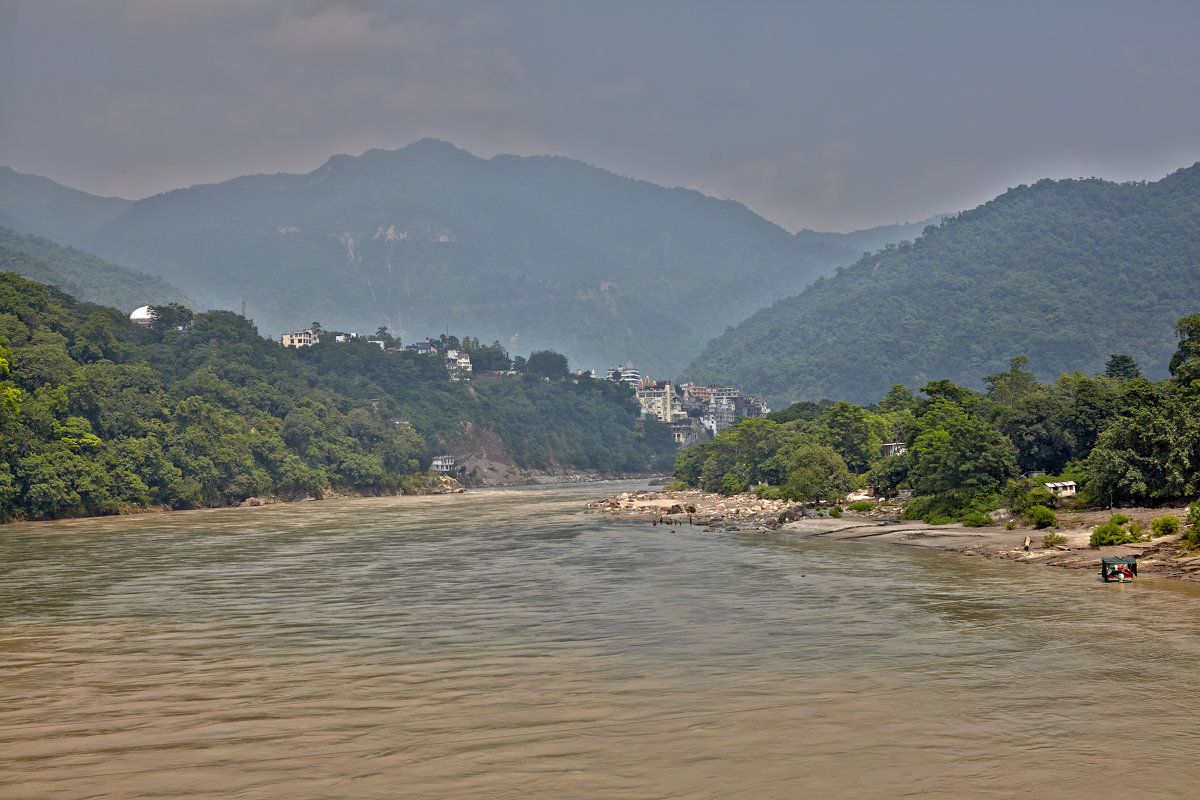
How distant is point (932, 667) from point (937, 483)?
1371 inches

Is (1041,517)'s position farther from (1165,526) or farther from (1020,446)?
(1020,446)

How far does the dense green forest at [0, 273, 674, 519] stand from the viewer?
8038 centimetres

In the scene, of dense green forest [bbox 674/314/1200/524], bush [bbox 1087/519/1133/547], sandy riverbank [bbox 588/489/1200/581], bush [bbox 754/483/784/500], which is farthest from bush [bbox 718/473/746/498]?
bush [bbox 1087/519/1133/547]

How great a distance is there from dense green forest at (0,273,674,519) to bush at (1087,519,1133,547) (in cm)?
7509

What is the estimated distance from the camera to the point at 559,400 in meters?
193

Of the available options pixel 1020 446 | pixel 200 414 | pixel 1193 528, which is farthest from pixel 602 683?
pixel 200 414

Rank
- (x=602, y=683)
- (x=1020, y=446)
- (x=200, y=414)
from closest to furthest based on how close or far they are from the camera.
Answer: (x=602, y=683) < (x=1020, y=446) < (x=200, y=414)

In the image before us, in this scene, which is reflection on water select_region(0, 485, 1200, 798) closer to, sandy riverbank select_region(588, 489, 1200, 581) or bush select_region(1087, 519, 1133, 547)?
sandy riverbank select_region(588, 489, 1200, 581)

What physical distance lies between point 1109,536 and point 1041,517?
748cm

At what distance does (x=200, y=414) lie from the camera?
10231cm

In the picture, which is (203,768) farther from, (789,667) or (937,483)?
(937,483)

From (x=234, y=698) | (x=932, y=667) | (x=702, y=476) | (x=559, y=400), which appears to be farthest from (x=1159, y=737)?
(x=559, y=400)

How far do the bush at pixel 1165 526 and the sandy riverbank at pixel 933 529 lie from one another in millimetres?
745

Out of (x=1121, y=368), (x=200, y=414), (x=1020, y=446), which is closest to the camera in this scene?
(x=1020, y=446)
